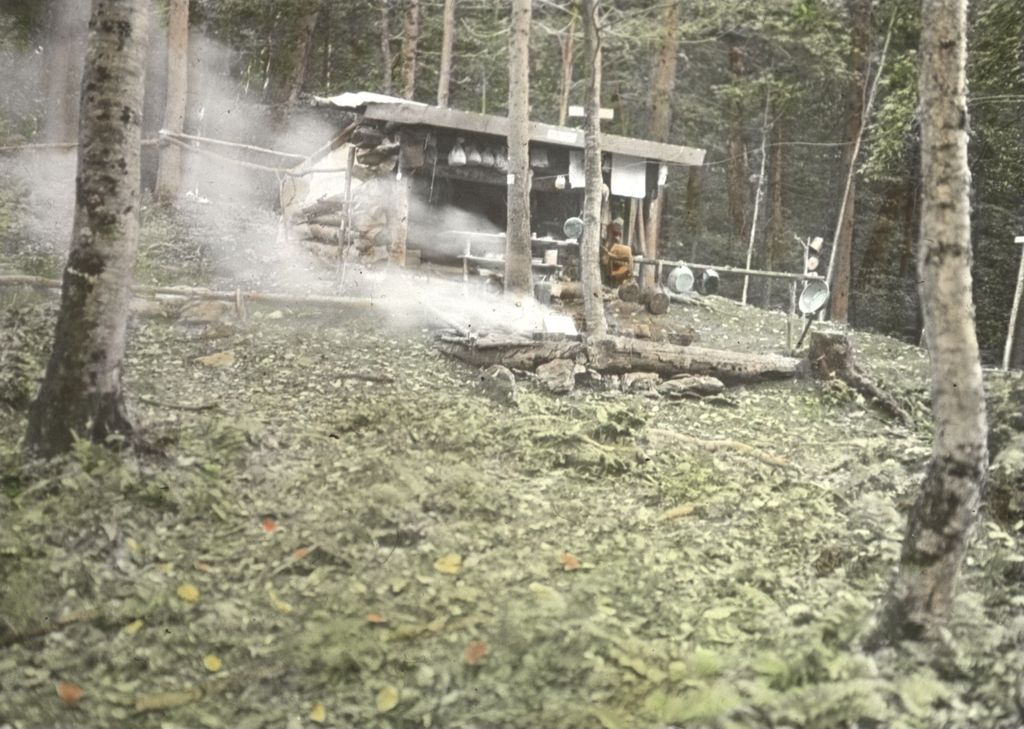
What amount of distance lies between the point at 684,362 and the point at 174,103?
37.7 feet

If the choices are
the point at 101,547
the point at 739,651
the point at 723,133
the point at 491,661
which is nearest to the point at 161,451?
the point at 101,547

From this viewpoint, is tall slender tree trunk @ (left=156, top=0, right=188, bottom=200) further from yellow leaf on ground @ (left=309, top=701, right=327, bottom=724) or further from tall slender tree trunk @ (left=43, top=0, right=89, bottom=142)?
yellow leaf on ground @ (left=309, top=701, right=327, bottom=724)

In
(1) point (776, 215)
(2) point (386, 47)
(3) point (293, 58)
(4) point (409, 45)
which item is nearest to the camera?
(3) point (293, 58)

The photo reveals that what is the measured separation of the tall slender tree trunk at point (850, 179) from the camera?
1554 centimetres

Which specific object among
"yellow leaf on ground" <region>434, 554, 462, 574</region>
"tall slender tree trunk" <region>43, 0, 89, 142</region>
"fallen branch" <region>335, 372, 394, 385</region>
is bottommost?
"yellow leaf on ground" <region>434, 554, 462, 574</region>

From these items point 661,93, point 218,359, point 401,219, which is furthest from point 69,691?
point 661,93

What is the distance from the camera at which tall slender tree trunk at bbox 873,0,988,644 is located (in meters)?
3.88

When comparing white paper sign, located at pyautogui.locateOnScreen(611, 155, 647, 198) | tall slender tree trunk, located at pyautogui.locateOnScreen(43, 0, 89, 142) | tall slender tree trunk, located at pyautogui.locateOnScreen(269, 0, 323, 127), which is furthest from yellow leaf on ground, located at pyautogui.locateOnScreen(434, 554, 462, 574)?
white paper sign, located at pyautogui.locateOnScreen(611, 155, 647, 198)

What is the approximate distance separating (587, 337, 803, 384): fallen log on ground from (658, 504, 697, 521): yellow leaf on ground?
3.12m

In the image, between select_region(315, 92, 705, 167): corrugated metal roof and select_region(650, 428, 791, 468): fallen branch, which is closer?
select_region(650, 428, 791, 468): fallen branch

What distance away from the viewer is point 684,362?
870 cm

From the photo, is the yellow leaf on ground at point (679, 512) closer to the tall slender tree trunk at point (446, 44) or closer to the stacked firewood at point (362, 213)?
the stacked firewood at point (362, 213)

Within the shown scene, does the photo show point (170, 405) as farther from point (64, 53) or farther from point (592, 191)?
point (592, 191)

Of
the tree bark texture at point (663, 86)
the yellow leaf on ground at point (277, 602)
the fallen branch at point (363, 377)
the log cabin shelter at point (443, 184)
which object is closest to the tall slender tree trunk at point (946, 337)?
the yellow leaf on ground at point (277, 602)
